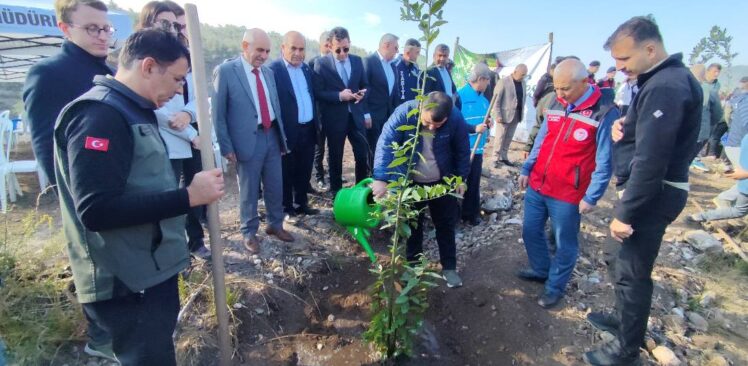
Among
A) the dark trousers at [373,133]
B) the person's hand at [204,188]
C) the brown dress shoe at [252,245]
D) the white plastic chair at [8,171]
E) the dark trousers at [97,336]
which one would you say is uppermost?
the person's hand at [204,188]

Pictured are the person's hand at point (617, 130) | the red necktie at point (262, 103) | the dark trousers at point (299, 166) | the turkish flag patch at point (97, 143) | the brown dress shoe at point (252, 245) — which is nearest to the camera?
the turkish flag patch at point (97, 143)

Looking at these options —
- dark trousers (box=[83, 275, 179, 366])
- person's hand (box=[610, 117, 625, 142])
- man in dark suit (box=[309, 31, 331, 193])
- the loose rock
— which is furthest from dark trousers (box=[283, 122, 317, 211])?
the loose rock

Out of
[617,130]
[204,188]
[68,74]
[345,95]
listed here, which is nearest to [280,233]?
[345,95]

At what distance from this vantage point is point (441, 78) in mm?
5070

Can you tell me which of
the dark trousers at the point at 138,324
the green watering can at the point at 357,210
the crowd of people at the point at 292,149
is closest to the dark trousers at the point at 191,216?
the crowd of people at the point at 292,149

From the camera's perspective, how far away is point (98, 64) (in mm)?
2270

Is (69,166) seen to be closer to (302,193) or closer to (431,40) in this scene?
(431,40)

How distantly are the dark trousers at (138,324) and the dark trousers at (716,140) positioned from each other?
36.8ft

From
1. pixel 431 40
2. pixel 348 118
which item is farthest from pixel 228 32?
pixel 431 40

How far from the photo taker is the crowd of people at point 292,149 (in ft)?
4.61

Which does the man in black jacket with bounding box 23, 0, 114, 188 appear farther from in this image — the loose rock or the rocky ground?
the loose rock

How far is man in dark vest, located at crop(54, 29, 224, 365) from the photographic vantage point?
1.28 metres

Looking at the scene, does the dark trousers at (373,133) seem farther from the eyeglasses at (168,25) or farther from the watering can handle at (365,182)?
the eyeglasses at (168,25)

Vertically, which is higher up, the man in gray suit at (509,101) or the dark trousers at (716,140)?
the man in gray suit at (509,101)
